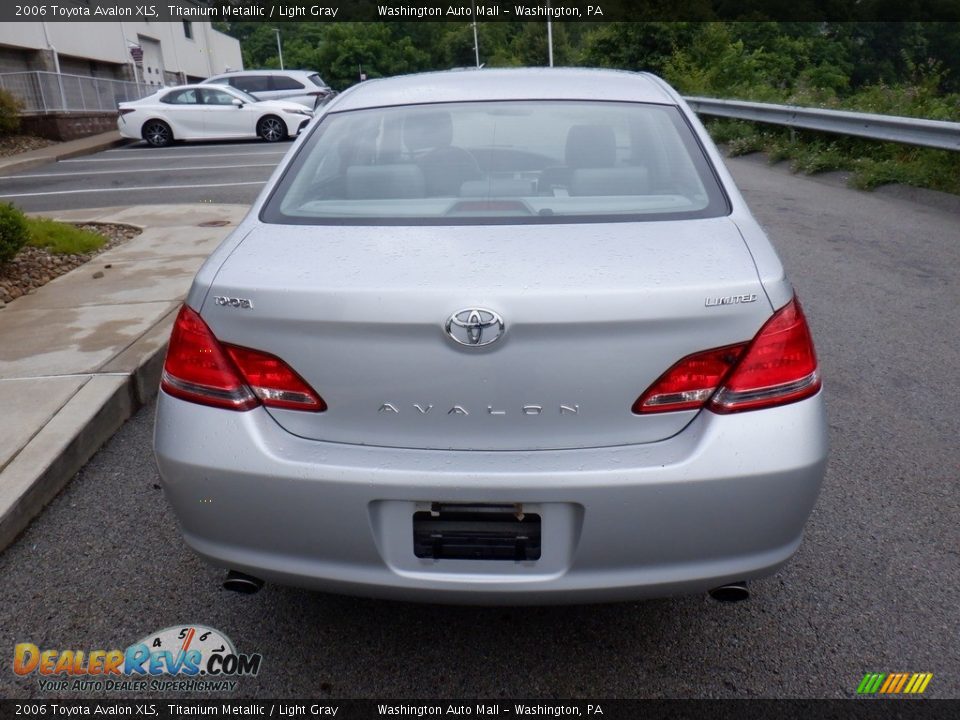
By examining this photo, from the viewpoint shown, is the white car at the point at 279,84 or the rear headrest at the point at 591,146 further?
the white car at the point at 279,84

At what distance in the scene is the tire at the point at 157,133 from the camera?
69.4 ft

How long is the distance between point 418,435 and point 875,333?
4054 millimetres

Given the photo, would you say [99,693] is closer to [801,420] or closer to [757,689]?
[757,689]

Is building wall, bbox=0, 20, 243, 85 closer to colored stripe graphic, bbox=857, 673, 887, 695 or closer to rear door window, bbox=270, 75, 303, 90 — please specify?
rear door window, bbox=270, 75, 303, 90

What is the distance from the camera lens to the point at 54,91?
23.7 meters

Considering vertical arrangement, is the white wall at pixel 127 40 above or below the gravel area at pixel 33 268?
above

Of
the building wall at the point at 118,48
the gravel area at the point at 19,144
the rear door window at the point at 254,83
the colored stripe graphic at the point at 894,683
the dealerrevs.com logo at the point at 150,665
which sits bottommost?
the colored stripe graphic at the point at 894,683

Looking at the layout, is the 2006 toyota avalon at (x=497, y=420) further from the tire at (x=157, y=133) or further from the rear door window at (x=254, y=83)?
the rear door window at (x=254, y=83)

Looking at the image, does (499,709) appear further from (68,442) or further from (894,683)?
(68,442)

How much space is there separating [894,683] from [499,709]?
1078 mm

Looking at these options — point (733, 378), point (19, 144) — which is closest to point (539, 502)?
point (733, 378)

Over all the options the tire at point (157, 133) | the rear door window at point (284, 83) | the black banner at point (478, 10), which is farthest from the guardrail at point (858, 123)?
the black banner at point (478, 10)

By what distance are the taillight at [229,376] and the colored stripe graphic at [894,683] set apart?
1.64 m

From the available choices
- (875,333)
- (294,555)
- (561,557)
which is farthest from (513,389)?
(875,333)
